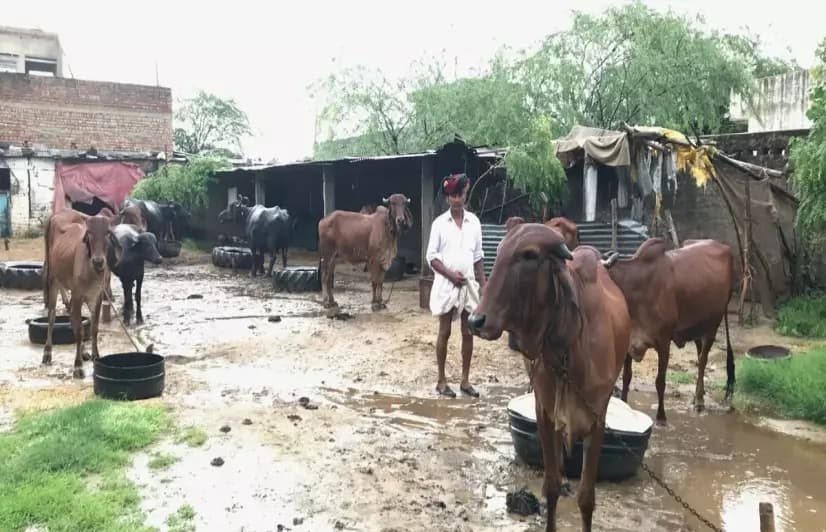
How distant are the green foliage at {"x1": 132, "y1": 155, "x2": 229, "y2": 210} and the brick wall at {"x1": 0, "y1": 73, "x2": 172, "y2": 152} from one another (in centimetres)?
661

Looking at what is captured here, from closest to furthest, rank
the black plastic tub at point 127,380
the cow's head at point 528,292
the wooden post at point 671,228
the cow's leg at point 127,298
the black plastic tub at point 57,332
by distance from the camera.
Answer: the cow's head at point 528,292 → the black plastic tub at point 127,380 → the black plastic tub at point 57,332 → the cow's leg at point 127,298 → the wooden post at point 671,228

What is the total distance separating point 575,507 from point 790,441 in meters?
2.40

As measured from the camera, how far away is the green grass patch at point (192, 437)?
539cm

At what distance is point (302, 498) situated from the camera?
14.6 feet

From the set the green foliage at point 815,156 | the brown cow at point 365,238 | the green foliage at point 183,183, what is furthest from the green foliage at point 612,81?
the green foliage at point 183,183

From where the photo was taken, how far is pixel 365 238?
12750mm

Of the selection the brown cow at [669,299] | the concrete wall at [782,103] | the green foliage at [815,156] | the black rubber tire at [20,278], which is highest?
the concrete wall at [782,103]

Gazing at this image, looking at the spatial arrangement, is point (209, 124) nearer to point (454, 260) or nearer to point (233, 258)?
point (233, 258)

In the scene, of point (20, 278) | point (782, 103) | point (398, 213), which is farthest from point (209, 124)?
point (782, 103)

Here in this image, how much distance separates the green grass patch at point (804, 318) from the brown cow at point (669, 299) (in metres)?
3.28

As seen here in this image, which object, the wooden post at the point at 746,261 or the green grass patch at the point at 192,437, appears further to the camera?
the wooden post at the point at 746,261

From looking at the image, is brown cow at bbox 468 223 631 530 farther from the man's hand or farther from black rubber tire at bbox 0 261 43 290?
black rubber tire at bbox 0 261 43 290

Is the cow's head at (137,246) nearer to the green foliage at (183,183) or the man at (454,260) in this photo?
the man at (454,260)

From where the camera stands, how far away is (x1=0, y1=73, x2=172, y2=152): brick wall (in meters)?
26.7
